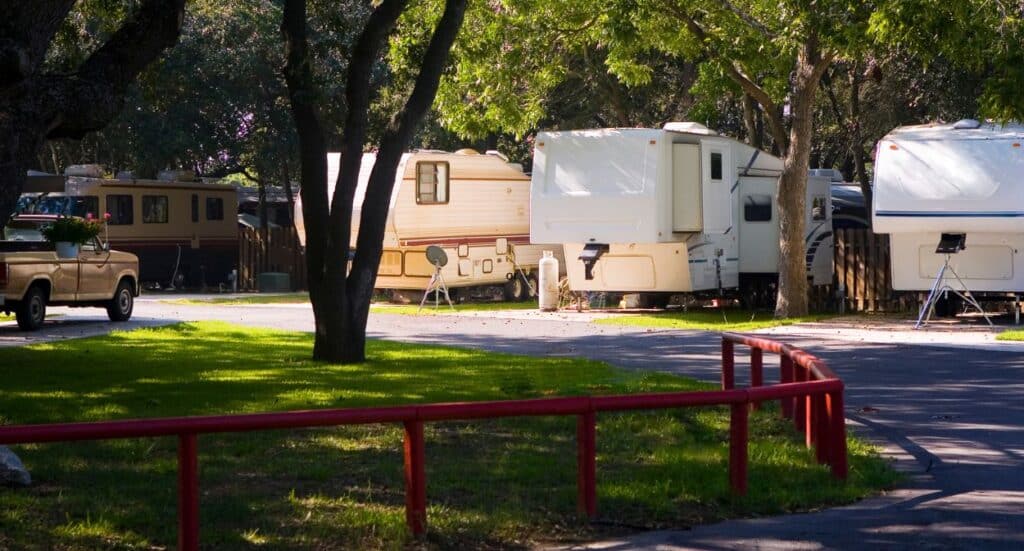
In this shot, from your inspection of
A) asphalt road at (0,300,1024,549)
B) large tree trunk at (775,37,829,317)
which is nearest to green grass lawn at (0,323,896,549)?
asphalt road at (0,300,1024,549)

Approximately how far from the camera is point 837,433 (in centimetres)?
910

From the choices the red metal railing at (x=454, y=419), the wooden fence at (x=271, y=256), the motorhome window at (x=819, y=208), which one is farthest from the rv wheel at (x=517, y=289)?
the red metal railing at (x=454, y=419)

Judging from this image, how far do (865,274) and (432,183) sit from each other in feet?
29.0

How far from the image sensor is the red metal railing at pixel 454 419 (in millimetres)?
6496

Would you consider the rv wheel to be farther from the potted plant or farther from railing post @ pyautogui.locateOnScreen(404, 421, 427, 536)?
railing post @ pyautogui.locateOnScreen(404, 421, 427, 536)

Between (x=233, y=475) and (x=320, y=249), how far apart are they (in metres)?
8.12

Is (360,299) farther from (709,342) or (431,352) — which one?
(709,342)

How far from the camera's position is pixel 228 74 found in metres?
38.9

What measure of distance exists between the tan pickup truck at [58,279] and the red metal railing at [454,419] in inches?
618

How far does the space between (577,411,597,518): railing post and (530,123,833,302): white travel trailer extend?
16.9m

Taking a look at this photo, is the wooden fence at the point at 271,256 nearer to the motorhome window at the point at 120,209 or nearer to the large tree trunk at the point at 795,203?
the motorhome window at the point at 120,209

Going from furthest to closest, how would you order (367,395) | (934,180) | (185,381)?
1. (934,180)
2. (185,381)
3. (367,395)

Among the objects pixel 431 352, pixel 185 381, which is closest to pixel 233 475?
pixel 185 381

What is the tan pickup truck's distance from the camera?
2223 centimetres
